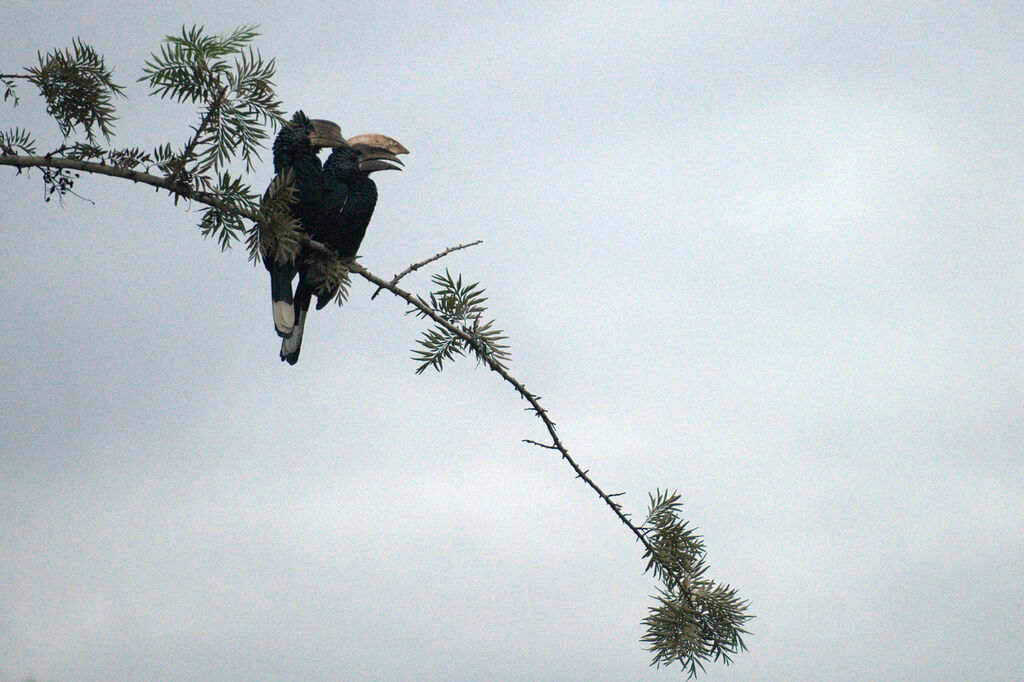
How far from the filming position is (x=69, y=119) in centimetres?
314

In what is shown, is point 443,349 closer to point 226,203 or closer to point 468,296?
point 468,296

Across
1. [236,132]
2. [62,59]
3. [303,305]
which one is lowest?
[236,132]

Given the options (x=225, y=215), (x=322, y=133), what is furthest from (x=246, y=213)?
(x=322, y=133)

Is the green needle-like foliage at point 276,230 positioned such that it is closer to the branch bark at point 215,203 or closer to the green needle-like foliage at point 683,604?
the branch bark at point 215,203

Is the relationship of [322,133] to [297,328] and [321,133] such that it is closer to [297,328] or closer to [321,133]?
[321,133]

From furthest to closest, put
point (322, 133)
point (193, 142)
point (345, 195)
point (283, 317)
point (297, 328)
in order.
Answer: point (345, 195)
point (322, 133)
point (297, 328)
point (283, 317)
point (193, 142)

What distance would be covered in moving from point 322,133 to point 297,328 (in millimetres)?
1075

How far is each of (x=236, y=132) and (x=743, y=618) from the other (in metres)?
2.28

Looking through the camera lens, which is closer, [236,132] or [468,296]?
[236,132]

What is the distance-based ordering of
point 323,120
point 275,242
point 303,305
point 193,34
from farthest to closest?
point 323,120
point 303,305
point 275,242
point 193,34

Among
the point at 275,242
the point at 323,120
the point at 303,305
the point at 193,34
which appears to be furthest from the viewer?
the point at 323,120

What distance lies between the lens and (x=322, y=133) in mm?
4723

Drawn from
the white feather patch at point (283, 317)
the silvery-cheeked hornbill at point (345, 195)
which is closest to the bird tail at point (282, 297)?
the white feather patch at point (283, 317)

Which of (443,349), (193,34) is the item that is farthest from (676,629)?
(193,34)
